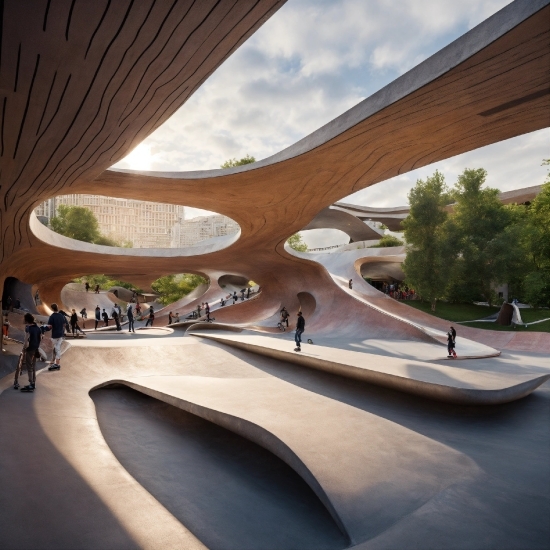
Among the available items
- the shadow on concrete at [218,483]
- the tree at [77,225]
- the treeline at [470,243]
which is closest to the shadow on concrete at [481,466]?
the shadow on concrete at [218,483]

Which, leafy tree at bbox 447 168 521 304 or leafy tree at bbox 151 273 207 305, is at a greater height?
leafy tree at bbox 447 168 521 304

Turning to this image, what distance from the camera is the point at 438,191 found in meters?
22.4

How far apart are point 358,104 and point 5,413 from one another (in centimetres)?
720

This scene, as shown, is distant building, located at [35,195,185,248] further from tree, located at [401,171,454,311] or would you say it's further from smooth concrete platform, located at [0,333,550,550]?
smooth concrete platform, located at [0,333,550,550]

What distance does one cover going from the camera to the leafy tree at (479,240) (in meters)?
21.3

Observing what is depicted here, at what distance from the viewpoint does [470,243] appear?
21938 millimetres

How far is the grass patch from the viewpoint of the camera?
21.9 m

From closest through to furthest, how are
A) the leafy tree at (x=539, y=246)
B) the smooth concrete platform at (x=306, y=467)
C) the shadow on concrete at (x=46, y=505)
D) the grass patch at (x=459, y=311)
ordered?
the shadow on concrete at (x=46, y=505) < the smooth concrete platform at (x=306, y=467) < the leafy tree at (x=539, y=246) < the grass patch at (x=459, y=311)

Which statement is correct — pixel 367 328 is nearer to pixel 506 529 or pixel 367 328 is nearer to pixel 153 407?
pixel 153 407

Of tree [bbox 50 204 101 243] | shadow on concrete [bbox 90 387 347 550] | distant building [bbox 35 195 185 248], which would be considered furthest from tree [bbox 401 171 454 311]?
distant building [bbox 35 195 185 248]

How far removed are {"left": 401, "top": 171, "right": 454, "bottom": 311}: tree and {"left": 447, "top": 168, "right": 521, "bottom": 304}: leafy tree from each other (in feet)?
2.55

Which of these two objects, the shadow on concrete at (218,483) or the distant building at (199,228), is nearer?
the shadow on concrete at (218,483)

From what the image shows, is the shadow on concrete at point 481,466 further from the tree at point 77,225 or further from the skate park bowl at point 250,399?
the tree at point 77,225

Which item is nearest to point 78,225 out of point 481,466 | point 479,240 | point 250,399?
point 479,240
